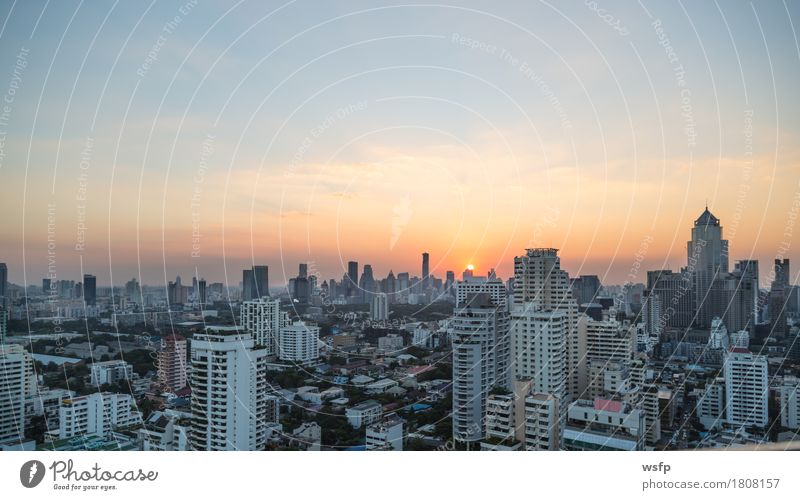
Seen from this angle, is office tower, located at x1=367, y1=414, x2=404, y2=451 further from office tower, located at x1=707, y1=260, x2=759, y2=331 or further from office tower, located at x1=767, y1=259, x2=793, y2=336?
office tower, located at x1=707, y1=260, x2=759, y2=331

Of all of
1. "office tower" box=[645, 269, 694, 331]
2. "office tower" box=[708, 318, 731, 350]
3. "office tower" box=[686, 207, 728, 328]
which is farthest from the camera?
"office tower" box=[645, 269, 694, 331]

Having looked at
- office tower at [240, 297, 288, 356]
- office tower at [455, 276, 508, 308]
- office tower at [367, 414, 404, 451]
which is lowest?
office tower at [367, 414, 404, 451]

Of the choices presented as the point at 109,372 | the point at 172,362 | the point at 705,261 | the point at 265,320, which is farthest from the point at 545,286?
the point at 109,372

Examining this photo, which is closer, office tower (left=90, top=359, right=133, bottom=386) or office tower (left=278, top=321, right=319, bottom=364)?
office tower (left=90, top=359, right=133, bottom=386)

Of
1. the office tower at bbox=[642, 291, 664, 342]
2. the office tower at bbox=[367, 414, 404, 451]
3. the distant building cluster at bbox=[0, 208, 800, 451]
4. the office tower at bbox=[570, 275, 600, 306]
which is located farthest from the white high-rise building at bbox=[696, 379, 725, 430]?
the office tower at bbox=[367, 414, 404, 451]

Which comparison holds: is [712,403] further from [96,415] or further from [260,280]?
[96,415]

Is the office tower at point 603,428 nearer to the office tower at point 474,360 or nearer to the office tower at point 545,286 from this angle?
the office tower at point 474,360
